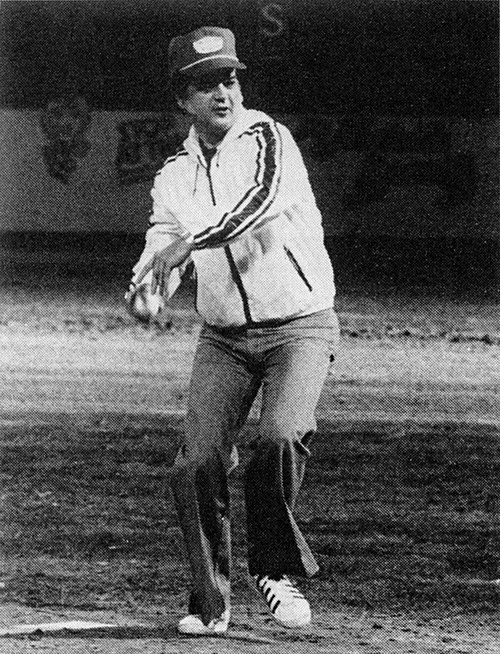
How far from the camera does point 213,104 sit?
6523mm

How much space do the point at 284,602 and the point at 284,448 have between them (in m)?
0.59

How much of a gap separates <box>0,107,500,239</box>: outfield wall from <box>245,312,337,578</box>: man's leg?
21482mm

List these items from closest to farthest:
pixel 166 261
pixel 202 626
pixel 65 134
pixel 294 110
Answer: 1. pixel 166 261
2. pixel 202 626
3. pixel 294 110
4. pixel 65 134

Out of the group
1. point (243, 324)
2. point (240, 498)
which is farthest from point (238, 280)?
point (240, 498)

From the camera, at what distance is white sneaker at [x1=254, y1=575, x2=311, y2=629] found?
646 centimetres

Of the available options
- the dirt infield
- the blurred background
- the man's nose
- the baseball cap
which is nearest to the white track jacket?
the man's nose

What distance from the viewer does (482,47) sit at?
28938 mm

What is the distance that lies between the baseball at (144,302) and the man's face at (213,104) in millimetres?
608

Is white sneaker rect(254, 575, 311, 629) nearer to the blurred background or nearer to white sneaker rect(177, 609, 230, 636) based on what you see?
white sneaker rect(177, 609, 230, 636)

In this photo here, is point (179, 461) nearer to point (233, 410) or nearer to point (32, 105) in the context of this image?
point (233, 410)

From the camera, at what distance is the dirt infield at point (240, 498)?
6668 millimetres

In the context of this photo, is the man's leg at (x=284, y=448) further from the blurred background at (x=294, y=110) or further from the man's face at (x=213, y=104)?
the blurred background at (x=294, y=110)

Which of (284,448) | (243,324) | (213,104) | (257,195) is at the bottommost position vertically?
(284,448)

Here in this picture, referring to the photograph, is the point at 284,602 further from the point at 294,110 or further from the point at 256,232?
the point at 294,110
